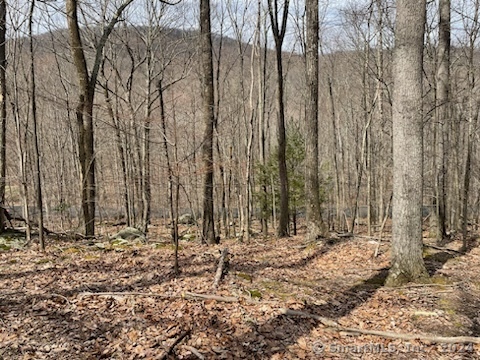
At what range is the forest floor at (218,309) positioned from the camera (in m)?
3.69

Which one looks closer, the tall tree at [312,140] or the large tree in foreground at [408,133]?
the large tree in foreground at [408,133]

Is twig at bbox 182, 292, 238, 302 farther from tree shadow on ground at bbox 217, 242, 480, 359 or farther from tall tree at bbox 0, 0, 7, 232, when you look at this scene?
tall tree at bbox 0, 0, 7, 232

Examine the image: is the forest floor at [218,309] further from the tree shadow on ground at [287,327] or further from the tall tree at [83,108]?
the tall tree at [83,108]

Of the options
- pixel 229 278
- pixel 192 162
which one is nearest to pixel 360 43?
pixel 192 162

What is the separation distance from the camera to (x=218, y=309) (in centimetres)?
450

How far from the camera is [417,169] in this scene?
5320mm

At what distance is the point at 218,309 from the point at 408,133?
151 inches

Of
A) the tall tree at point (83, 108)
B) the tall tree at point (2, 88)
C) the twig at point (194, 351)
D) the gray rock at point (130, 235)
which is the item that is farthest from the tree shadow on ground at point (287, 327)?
the tall tree at point (2, 88)

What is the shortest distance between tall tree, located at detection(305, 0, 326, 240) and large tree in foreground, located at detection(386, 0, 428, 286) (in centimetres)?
337

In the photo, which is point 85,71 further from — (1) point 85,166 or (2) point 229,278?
(2) point 229,278

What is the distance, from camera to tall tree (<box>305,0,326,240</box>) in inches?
344

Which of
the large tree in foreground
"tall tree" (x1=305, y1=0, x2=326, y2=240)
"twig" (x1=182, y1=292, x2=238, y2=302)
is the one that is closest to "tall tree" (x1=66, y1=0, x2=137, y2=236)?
"twig" (x1=182, y1=292, x2=238, y2=302)

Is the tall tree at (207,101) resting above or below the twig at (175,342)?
above

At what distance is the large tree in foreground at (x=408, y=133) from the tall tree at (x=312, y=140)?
3.37 m
